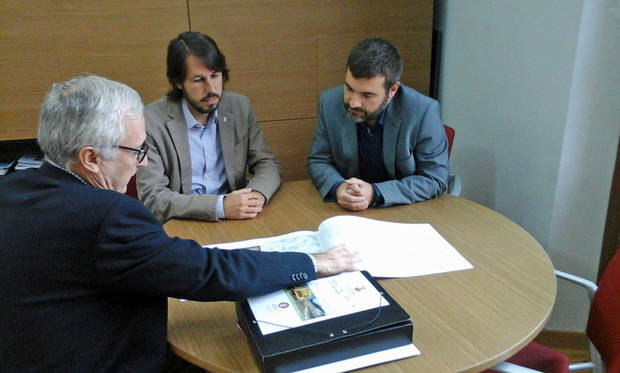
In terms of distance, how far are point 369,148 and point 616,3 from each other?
1.07 metres

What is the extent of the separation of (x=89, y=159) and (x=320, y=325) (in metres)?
0.63

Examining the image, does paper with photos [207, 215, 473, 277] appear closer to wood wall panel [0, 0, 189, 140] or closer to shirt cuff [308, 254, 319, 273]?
shirt cuff [308, 254, 319, 273]

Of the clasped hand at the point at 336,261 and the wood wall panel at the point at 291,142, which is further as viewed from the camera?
the wood wall panel at the point at 291,142

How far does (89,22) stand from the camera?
261 centimetres

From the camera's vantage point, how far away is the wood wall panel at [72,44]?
2.55m

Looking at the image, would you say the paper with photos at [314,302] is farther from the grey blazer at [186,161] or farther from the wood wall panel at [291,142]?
the wood wall panel at [291,142]

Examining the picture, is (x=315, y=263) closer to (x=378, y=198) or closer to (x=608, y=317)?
(x=378, y=198)

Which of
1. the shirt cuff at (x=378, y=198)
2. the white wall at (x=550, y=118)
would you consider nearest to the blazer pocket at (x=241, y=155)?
the shirt cuff at (x=378, y=198)

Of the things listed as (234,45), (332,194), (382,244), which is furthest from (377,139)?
(234,45)

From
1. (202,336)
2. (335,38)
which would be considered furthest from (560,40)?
(202,336)

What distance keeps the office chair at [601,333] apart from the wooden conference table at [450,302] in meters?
0.18

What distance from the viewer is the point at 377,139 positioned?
2121 mm

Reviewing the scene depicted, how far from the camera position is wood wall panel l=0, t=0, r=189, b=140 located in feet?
8.36

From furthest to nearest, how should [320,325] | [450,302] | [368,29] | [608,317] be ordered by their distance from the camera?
1. [368,29]
2. [608,317]
3. [450,302]
4. [320,325]
